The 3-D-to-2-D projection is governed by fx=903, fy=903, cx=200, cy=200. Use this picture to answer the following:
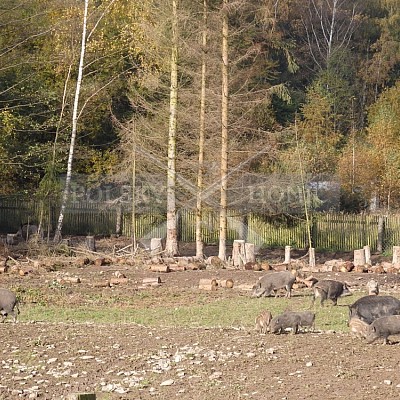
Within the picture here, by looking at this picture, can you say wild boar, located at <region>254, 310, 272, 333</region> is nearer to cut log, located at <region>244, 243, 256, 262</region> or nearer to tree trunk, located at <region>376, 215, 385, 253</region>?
cut log, located at <region>244, 243, 256, 262</region>

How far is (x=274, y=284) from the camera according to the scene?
1739 centimetres

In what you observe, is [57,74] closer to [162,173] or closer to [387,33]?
[162,173]

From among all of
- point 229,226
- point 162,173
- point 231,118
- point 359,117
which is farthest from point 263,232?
point 359,117

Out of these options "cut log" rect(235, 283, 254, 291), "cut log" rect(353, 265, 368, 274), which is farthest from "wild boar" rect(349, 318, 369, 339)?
"cut log" rect(353, 265, 368, 274)

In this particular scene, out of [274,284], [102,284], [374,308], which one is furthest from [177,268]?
[374,308]

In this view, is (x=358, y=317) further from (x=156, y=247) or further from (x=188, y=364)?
(x=156, y=247)

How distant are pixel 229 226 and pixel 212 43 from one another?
961 centimetres

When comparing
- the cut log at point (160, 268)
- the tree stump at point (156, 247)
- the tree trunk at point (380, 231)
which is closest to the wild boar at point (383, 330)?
the cut log at point (160, 268)

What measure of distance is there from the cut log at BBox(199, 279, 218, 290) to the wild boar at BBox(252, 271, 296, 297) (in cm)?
145

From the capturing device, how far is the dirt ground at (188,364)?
908cm

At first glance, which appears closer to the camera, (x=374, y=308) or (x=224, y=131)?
(x=374, y=308)

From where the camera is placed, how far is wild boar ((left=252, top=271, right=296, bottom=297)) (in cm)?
1739

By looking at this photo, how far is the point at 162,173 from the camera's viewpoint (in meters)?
29.1

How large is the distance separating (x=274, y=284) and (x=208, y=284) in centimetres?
201
